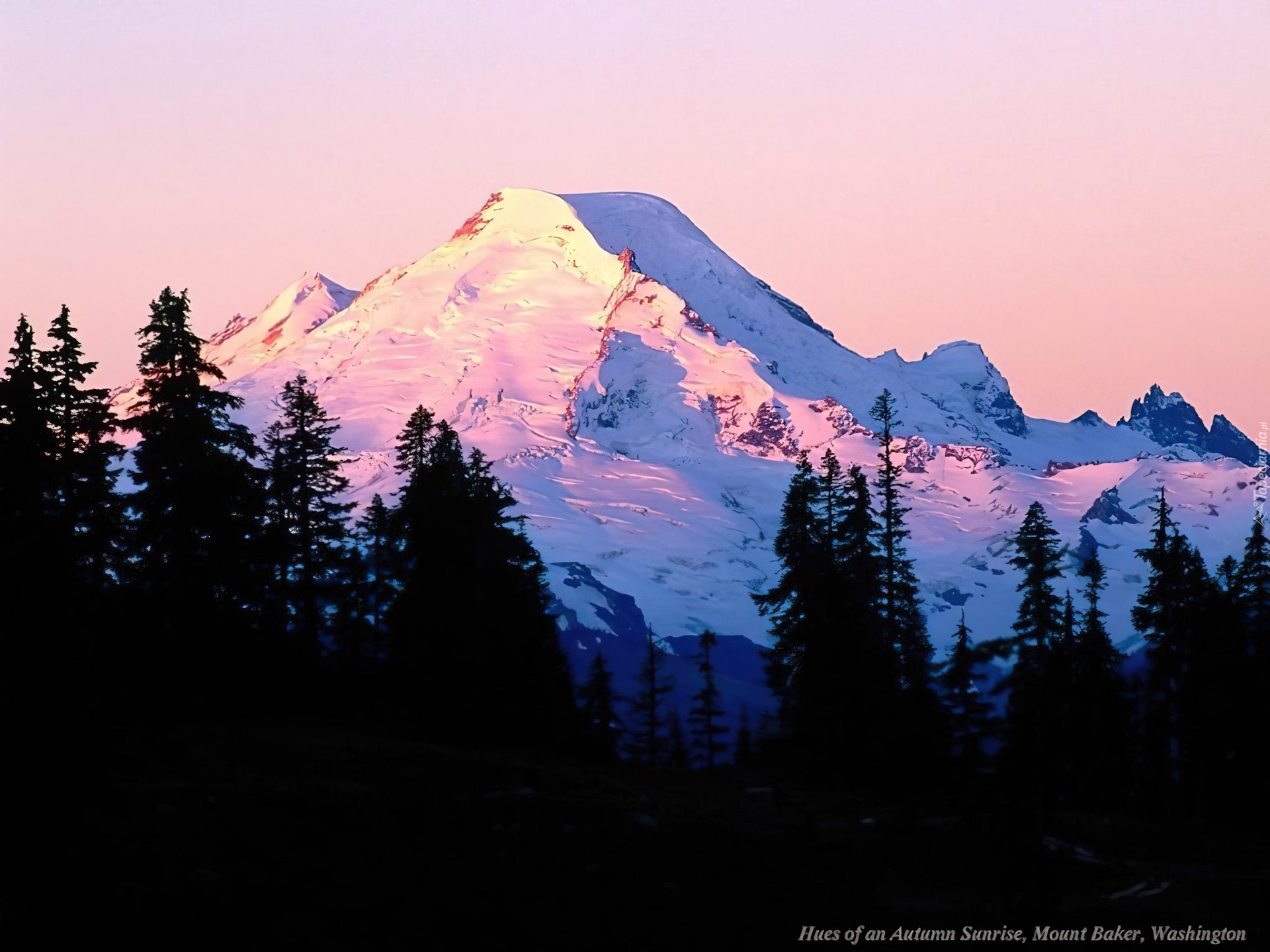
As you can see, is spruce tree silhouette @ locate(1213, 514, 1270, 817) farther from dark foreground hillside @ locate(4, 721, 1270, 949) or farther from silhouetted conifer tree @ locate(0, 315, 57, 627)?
silhouetted conifer tree @ locate(0, 315, 57, 627)

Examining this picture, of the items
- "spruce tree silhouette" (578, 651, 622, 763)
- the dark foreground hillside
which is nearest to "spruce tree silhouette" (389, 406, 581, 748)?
"spruce tree silhouette" (578, 651, 622, 763)

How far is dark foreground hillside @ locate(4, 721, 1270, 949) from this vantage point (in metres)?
18.9

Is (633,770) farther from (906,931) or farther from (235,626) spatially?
(906,931)

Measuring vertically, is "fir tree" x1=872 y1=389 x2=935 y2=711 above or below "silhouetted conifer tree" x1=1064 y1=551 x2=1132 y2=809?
above

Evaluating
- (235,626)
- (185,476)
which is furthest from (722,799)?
(185,476)

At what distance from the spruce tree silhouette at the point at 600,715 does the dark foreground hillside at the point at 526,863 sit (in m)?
16.0

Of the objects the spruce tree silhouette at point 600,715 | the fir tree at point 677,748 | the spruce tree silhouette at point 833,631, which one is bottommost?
the fir tree at point 677,748

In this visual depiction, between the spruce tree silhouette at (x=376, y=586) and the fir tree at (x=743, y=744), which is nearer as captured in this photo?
the spruce tree silhouette at (x=376, y=586)

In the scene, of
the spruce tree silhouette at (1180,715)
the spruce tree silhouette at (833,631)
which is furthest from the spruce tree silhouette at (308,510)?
the spruce tree silhouette at (1180,715)

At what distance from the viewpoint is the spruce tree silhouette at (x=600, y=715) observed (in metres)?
46.4

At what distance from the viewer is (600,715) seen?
58.3 meters

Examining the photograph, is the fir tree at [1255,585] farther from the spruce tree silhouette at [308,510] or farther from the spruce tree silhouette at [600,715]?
the spruce tree silhouette at [308,510]

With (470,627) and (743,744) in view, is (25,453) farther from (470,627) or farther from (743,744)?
(743,744)

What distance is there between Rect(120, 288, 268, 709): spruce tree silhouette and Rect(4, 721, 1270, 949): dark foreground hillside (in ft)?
20.3
